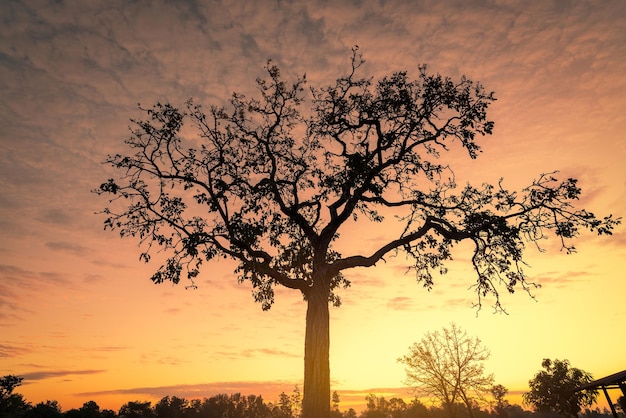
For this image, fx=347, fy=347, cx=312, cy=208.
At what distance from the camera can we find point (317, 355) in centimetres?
1076

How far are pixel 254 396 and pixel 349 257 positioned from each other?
176 m

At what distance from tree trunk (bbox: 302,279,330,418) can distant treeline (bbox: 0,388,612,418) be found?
245 ft

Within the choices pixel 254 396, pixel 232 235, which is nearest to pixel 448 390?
pixel 232 235

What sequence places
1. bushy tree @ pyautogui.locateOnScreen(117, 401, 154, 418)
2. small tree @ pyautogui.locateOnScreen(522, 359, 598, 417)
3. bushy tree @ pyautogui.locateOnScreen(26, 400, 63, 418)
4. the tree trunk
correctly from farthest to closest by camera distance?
bushy tree @ pyautogui.locateOnScreen(117, 401, 154, 418) < bushy tree @ pyautogui.locateOnScreen(26, 400, 63, 418) < small tree @ pyautogui.locateOnScreen(522, 359, 598, 417) < the tree trunk

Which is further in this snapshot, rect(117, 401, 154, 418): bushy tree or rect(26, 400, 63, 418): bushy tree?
rect(117, 401, 154, 418): bushy tree

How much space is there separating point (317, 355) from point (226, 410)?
158 m

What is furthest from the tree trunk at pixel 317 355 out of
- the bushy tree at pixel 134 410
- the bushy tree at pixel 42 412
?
the bushy tree at pixel 134 410

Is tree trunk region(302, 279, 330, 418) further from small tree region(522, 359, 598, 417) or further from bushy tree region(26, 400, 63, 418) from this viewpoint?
bushy tree region(26, 400, 63, 418)

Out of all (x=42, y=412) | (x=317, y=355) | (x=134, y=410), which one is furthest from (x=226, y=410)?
(x=317, y=355)

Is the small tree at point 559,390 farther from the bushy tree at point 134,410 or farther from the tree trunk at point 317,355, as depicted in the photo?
the bushy tree at point 134,410

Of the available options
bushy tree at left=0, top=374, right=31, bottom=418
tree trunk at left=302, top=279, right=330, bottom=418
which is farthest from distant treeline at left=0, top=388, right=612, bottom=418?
tree trunk at left=302, top=279, right=330, bottom=418

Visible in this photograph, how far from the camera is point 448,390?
41.0 metres

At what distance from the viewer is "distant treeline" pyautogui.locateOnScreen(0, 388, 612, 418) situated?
254ft

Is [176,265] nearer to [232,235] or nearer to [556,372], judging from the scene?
[232,235]
